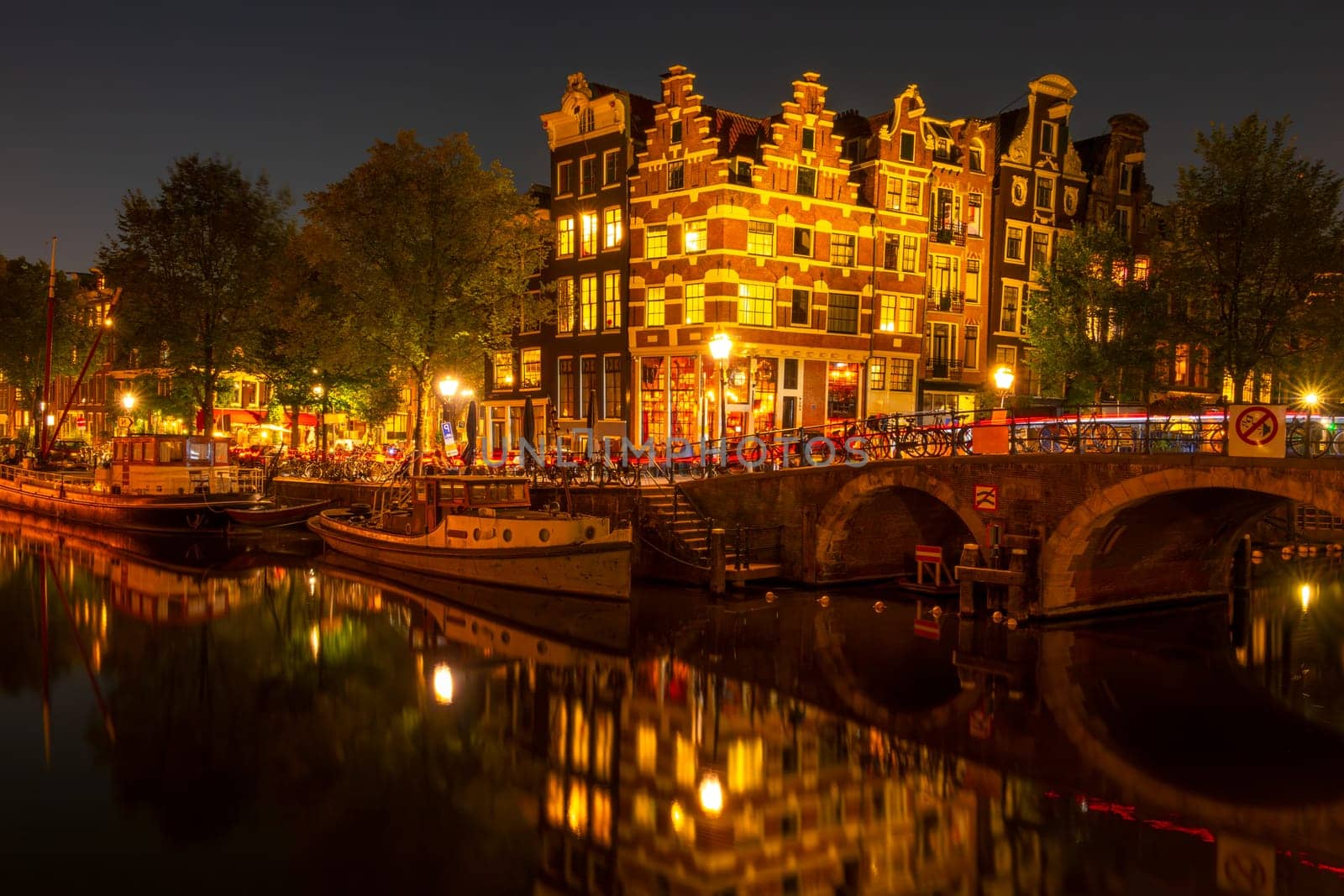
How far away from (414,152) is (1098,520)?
2553cm

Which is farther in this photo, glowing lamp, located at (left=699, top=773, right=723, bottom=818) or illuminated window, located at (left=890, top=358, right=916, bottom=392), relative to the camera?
illuminated window, located at (left=890, top=358, right=916, bottom=392)

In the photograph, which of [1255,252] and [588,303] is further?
[588,303]

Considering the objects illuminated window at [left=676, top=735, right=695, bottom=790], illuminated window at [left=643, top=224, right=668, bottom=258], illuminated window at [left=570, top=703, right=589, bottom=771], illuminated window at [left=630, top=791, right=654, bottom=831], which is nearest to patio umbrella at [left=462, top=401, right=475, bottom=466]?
illuminated window at [left=643, top=224, right=668, bottom=258]

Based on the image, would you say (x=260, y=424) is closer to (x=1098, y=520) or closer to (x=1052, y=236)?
(x=1052, y=236)

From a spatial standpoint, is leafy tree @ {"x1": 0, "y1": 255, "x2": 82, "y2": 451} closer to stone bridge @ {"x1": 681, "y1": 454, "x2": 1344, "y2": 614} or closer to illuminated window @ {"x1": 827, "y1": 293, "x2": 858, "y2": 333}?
illuminated window @ {"x1": 827, "y1": 293, "x2": 858, "y2": 333}

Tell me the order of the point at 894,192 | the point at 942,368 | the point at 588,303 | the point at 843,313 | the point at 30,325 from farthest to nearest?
the point at 30,325 < the point at 942,368 < the point at 588,303 < the point at 894,192 < the point at 843,313

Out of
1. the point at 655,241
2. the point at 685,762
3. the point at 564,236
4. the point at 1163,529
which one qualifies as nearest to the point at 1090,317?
the point at 655,241

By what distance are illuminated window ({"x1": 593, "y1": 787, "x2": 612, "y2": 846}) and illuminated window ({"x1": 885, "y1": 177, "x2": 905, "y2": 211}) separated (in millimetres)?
30973

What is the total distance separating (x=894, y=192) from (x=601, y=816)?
32084 mm

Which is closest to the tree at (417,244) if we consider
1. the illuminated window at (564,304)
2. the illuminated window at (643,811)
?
the illuminated window at (564,304)

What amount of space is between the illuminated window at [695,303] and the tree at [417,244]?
6455 millimetres

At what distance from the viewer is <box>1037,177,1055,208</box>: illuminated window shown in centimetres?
4253

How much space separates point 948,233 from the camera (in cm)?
4041

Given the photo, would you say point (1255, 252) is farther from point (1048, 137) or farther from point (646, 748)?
point (646, 748)
